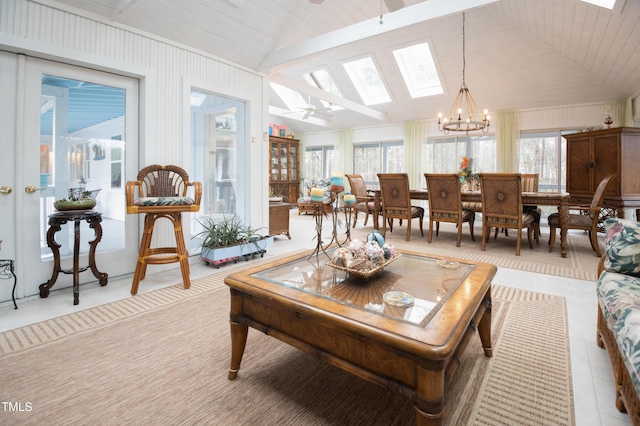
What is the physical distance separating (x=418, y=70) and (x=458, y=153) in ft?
7.15

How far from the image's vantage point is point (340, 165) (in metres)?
9.52

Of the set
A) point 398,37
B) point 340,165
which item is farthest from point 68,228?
point 340,165

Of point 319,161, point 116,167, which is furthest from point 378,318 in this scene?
point 319,161

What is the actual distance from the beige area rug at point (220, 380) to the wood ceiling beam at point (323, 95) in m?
3.84

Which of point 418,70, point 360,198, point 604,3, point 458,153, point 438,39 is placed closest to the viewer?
point 604,3

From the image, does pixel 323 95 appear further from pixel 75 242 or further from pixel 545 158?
pixel 75 242

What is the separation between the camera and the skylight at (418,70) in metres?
6.35

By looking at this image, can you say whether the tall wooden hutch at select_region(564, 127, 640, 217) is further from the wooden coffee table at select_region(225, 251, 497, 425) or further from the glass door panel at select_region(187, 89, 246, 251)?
the glass door panel at select_region(187, 89, 246, 251)

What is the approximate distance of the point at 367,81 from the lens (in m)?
7.57

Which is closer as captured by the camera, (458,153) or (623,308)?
(623,308)

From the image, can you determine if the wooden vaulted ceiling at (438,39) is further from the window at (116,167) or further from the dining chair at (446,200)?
the dining chair at (446,200)

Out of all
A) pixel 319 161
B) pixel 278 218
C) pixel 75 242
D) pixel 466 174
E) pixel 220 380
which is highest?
pixel 319 161

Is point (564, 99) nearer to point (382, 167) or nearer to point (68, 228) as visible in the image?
point (382, 167)

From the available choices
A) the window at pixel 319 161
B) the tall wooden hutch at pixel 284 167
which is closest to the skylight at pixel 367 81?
the window at pixel 319 161
